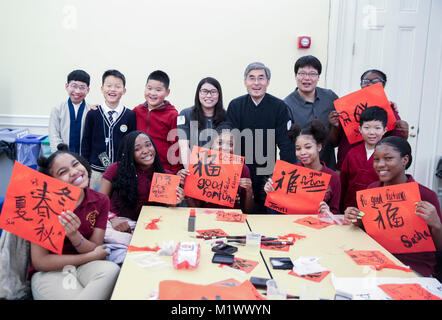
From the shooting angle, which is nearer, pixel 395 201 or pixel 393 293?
pixel 393 293

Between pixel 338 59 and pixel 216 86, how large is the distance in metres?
2.27

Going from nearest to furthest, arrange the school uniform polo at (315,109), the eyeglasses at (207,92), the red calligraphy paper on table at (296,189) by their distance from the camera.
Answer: the red calligraphy paper on table at (296,189)
the eyeglasses at (207,92)
the school uniform polo at (315,109)

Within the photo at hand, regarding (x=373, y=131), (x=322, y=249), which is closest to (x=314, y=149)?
(x=373, y=131)

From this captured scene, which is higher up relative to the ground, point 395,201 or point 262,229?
point 395,201

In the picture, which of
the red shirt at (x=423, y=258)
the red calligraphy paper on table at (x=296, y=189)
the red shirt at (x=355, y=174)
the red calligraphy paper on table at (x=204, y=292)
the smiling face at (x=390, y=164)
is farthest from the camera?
the red shirt at (x=355, y=174)

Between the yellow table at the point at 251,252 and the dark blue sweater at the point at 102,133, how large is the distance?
0.91m

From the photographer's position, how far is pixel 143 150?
2594mm

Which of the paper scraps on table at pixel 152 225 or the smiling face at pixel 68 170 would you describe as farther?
the paper scraps on table at pixel 152 225

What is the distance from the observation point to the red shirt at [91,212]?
198cm

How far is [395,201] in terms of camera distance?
1.99m

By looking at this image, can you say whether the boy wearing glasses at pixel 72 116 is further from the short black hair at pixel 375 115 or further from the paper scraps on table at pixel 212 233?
the short black hair at pixel 375 115

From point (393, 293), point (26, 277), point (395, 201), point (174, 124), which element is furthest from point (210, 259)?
point (174, 124)

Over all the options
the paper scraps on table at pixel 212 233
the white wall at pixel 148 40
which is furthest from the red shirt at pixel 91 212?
the white wall at pixel 148 40
